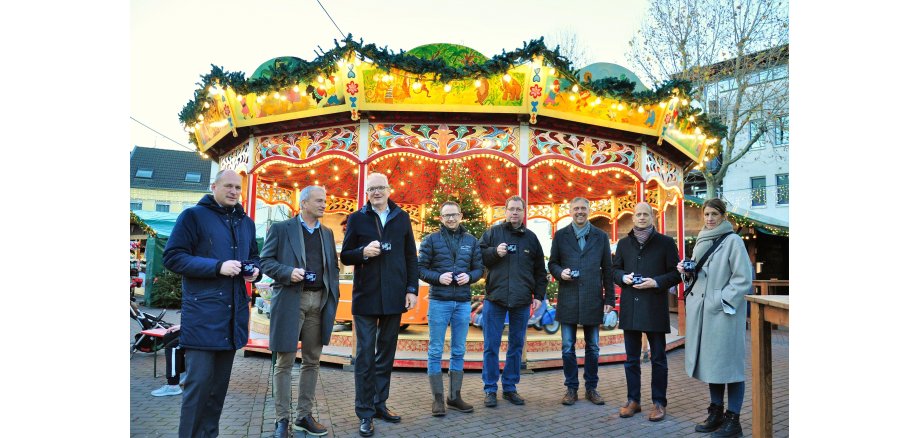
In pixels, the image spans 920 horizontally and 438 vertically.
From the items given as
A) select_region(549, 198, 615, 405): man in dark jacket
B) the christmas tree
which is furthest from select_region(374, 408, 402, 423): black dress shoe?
the christmas tree

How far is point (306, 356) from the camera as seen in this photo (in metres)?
3.83

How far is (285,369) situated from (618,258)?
3107mm

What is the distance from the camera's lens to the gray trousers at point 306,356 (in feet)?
12.2

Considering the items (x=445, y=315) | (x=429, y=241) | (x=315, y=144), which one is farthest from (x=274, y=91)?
(x=445, y=315)

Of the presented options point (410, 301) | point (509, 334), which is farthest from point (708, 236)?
point (410, 301)

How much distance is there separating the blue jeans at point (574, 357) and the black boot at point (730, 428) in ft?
3.76

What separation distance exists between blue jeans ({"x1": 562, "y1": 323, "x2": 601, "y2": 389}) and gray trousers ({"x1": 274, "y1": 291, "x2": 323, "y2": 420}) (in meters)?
2.30

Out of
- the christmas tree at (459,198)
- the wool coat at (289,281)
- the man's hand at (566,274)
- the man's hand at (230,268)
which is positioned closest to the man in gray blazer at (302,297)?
the wool coat at (289,281)

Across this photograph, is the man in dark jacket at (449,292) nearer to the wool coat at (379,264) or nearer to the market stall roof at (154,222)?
the wool coat at (379,264)

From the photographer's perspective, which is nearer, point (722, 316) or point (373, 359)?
point (722, 316)

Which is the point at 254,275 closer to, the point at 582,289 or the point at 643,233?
the point at 582,289

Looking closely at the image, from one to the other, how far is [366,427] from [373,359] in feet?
1.64

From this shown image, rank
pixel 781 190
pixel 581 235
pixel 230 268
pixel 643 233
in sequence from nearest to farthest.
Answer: pixel 230 268 < pixel 643 233 < pixel 581 235 < pixel 781 190
